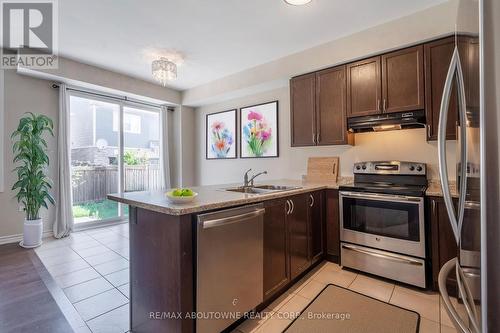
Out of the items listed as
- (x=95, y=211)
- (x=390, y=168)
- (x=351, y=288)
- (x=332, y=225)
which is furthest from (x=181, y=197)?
(x=95, y=211)

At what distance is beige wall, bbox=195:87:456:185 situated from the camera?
266 centimetres

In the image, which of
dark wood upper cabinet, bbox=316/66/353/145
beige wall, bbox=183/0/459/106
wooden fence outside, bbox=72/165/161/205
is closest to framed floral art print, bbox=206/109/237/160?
beige wall, bbox=183/0/459/106

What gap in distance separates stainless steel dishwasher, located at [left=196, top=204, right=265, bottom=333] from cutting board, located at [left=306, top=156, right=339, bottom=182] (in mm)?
1728

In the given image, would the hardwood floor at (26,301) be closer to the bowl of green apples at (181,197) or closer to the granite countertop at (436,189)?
the bowl of green apples at (181,197)

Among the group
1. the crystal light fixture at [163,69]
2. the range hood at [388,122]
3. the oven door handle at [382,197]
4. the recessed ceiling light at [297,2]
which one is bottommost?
the oven door handle at [382,197]

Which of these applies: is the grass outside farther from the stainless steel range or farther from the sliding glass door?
the stainless steel range

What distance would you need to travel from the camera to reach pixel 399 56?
2529 millimetres

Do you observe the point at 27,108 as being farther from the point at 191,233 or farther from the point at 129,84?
the point at 191,233

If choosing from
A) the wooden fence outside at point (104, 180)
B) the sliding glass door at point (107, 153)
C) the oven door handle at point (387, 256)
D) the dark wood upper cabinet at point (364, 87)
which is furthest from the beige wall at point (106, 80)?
the oven door handle at point (387, 256)

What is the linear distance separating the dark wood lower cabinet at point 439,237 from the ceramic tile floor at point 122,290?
0.28 m

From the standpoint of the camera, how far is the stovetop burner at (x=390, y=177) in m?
2.39

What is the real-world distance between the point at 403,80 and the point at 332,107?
768 mm

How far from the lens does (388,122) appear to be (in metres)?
2.55

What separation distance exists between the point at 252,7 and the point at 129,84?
2855mm
